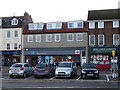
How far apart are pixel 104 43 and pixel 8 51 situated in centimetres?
1917

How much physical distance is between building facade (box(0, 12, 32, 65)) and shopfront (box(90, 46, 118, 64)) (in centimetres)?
1429

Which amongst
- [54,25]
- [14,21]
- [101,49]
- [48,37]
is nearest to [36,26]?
[54,25]

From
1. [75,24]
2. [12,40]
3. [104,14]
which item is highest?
[104,14]

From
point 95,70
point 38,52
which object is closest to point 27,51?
point 38,52

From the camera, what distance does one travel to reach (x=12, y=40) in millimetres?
47156

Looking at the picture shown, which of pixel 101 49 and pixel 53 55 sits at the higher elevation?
pixel 101 49

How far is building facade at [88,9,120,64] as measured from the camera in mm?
40781

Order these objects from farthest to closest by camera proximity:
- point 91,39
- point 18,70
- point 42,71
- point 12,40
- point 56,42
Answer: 1. point 12,40
2. point 56,42
3. point 91,39
4. point 18,70
5. point 42,71

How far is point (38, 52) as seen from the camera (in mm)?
44500

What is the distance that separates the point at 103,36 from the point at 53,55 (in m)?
9.95

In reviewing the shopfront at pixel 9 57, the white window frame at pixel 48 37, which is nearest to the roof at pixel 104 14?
the white window frame at pixel 48 37

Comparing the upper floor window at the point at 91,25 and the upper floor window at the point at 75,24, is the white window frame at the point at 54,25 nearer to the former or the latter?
the upper floor window at the point at 75,24

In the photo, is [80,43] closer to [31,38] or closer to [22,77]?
[31,38]

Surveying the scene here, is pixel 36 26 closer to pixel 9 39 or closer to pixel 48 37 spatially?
pixel 48 37
